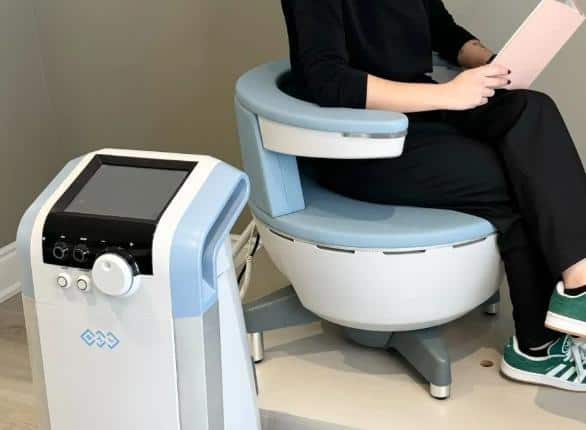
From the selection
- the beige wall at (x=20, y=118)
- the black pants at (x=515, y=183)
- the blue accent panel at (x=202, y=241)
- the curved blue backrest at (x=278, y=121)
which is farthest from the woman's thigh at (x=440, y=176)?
the beige wall at (x=20, y=118)

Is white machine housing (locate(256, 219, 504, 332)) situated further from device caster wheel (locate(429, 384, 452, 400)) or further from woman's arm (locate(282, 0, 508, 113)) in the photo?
woman's arm (locate(282, 0, 508, 113))

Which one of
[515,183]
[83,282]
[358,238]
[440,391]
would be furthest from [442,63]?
[83,282]

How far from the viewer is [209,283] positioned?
1.02 meters

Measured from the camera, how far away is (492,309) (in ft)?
5.27

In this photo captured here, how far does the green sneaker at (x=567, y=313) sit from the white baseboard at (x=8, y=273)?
1.20 m

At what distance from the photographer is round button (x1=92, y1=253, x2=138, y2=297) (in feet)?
3.19

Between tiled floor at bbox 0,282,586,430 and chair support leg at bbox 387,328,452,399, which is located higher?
chair support leg at bbox 387,328,452,399

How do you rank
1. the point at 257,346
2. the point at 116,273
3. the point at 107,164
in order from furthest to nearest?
the point at 257,346, the point at 107,164, the point at 116,273

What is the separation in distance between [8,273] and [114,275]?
1.05 m

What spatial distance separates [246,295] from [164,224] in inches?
30.8

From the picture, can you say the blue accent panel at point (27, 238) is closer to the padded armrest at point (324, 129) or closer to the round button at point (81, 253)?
the round button at point (81, 253)

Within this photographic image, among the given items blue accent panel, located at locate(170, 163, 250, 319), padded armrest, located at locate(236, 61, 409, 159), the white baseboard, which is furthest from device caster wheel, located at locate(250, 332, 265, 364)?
the white baseboard

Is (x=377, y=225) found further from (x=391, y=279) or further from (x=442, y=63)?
(x=442, y=63)

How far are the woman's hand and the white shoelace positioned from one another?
413 millimetres
